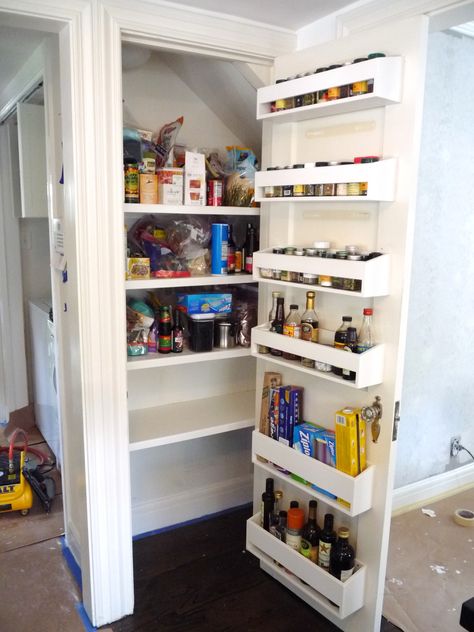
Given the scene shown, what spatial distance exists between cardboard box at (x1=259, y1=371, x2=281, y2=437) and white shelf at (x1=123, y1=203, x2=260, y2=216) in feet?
2.14

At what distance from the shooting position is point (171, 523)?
258cm

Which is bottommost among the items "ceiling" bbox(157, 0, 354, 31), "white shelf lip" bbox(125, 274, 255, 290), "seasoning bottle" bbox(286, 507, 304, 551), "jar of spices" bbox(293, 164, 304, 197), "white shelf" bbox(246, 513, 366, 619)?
"white shelf" bbox(246, 513, 366, 619)

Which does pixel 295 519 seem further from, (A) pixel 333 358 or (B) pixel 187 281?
(B) pixel 187 281

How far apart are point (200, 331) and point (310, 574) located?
0.98 metres

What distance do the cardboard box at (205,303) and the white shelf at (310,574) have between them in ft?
2.84

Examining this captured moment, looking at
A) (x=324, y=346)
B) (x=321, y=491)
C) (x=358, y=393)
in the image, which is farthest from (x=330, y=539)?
(x=324, y=346)

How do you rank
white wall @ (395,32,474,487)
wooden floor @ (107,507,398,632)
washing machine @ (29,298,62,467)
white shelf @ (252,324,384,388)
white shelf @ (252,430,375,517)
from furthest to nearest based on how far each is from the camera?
1. washing machine @ (29,298,62,467)
2. white wall @ (395,32,474,487)
3. wooden floor @ (107,507,398,632)
4. white shelf @ (252,430,375,517)
5. white shelf @ (252,324,384,388)

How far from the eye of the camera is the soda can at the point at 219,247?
6.97ft

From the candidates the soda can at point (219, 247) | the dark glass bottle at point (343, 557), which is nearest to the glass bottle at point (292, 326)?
the soda can at point (219, 247)

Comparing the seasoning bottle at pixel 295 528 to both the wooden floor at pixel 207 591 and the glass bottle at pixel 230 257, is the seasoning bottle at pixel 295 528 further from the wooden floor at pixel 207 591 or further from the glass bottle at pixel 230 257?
the glass bottle at pixel 230 257

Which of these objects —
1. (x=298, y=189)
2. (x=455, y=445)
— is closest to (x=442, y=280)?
(x=455, y=445)

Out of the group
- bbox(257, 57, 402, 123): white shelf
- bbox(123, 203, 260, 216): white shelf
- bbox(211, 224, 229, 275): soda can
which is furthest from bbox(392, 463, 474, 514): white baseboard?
bbox(257, 57, 402, 123): white shelf

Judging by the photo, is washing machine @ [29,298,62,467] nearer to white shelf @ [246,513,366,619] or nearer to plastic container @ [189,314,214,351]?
plastic container @ [189,314,214,351]

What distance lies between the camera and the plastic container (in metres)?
2.12
